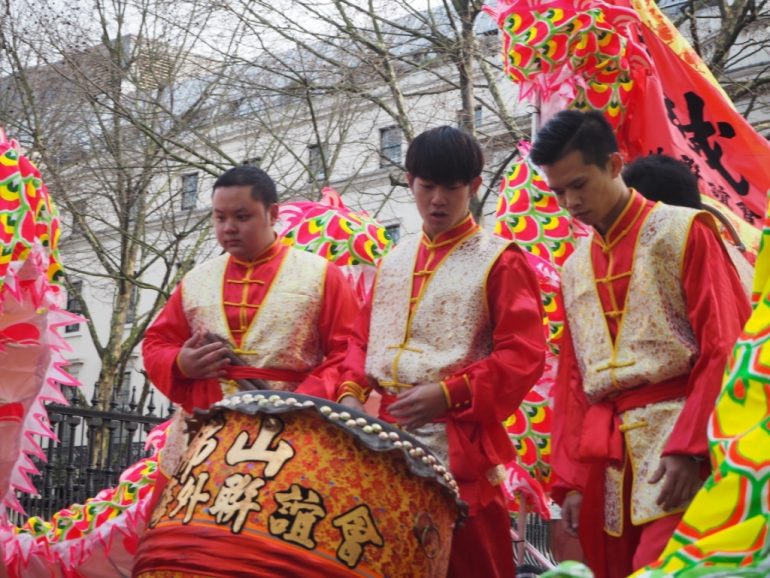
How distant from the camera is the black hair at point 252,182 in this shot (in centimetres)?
382

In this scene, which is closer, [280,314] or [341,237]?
[280,314]

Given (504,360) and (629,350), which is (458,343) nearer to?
(504,360)

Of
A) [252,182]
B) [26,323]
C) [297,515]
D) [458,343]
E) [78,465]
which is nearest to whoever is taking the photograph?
[297,515]

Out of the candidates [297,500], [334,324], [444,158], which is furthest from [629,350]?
[334,324]

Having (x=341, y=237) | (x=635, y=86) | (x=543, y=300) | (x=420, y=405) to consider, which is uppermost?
(x=635, y=86)

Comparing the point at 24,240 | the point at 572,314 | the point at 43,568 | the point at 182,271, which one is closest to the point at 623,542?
the point at 572,314

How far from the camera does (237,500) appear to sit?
237 centimetres

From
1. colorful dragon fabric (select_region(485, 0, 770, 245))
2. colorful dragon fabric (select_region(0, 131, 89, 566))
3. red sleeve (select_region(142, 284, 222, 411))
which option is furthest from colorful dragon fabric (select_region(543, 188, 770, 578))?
colorful dragon fabric (select_region(0, 131, 89, 566))

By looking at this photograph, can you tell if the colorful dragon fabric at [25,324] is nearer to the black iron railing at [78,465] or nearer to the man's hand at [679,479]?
the man's hand at [679,479]

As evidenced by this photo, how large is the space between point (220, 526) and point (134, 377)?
2158 centimetres

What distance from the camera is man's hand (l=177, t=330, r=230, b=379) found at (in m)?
3.61

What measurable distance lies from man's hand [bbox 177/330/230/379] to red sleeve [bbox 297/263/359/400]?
256 mm

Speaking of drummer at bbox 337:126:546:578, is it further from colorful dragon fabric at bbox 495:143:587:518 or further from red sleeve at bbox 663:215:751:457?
colorful dragon fabric at bbox 495:143:587:518

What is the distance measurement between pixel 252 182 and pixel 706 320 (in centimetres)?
163
